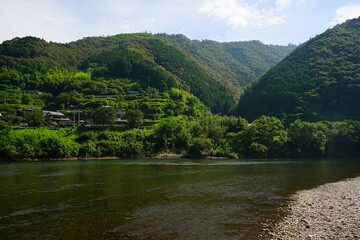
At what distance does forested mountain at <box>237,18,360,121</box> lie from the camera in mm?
121312

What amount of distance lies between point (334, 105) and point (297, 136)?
130 feet

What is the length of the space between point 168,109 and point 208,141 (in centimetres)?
4033

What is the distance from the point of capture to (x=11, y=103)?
118375mm

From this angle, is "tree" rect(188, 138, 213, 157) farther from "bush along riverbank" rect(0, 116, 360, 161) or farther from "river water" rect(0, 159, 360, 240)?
"river water" rect(0, 159, 360, 240)

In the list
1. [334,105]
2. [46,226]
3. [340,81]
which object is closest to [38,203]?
[46,226]

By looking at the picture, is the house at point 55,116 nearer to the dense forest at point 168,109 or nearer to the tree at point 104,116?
the dense forest at point 168,109

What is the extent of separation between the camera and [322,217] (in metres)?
18.8

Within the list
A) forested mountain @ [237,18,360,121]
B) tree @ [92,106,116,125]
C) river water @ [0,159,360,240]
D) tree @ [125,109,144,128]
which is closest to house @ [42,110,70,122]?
tree @ [92,106,116,125]

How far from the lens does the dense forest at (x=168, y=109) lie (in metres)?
92.4

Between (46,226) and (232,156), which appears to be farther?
(232,156)

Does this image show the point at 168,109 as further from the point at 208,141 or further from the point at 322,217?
the point at 322,217

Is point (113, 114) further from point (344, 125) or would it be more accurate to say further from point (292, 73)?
point (292, 73)

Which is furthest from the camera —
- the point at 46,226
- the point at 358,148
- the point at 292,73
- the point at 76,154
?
the point at 292,73

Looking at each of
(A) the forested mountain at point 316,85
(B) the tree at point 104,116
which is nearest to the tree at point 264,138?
(A) the forested mountain at point 316,85
